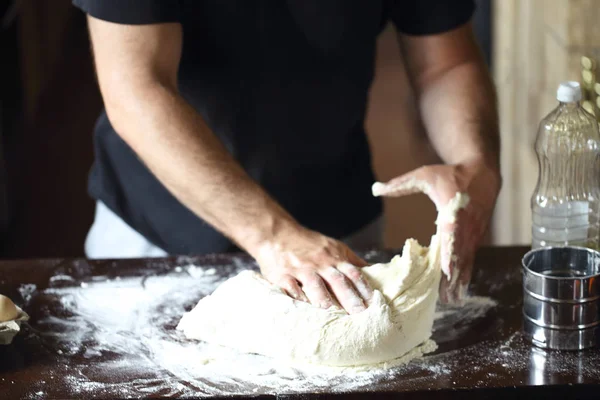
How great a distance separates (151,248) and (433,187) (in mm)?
729

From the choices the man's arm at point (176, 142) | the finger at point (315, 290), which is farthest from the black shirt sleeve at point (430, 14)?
the finger at point (315, 290)

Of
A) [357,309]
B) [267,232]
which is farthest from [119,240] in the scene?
[357,309]

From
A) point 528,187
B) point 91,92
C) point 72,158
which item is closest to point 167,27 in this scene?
point 528,187

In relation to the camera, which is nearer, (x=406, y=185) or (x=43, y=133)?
(x=406, y=185)

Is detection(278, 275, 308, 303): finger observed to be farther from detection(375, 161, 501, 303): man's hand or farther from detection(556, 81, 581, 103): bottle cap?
detection(556, 81, 581, 103): bottle cap

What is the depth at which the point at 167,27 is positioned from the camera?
62.9 inches

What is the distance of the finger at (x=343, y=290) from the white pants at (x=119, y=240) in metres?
0.64

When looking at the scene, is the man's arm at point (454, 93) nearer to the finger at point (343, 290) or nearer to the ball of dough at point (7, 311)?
the finger at point (343, 290)

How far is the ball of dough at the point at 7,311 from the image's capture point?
133 cm

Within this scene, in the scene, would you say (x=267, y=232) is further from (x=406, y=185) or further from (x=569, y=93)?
(x=569, y=93)

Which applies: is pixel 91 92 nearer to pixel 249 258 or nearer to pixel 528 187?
pixel 528 187

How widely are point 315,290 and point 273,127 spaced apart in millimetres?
564

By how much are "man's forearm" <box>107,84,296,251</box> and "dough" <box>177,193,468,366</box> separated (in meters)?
0.15

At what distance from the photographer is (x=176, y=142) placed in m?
1.56
